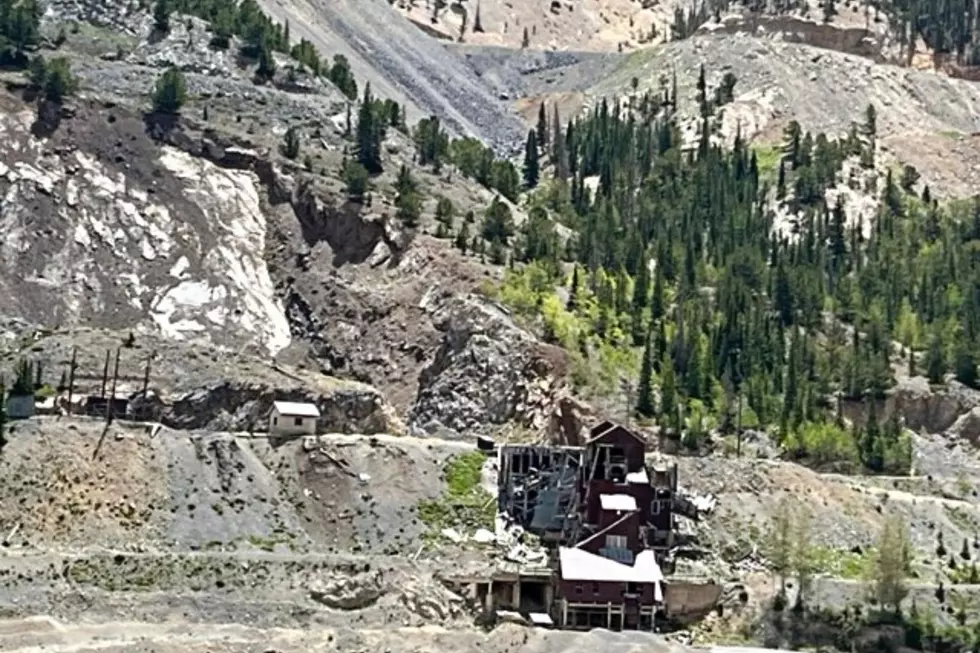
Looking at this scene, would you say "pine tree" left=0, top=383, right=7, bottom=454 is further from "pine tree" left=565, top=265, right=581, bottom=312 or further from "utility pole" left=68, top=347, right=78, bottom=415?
"pine tree" left=565, top=265, right=581, bottom=312

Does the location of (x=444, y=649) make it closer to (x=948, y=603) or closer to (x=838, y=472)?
(x=948, y=603)

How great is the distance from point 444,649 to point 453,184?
76389 millimetres

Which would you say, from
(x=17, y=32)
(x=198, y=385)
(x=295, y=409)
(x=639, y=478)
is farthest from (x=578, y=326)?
(x=17, y=32)

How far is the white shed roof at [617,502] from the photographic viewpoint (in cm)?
11919

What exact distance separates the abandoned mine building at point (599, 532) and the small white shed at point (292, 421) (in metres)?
11.6

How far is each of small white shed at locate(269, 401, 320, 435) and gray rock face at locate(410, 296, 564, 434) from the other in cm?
1457

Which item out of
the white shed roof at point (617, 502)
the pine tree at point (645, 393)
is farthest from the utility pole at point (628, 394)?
the white shed roof at point (617, 502)

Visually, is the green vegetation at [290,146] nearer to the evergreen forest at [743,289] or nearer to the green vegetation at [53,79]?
the evergreen forest at [743,289]

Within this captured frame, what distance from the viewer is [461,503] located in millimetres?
121125

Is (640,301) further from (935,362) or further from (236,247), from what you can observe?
(236,247)

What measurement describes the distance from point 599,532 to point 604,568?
11.2ft

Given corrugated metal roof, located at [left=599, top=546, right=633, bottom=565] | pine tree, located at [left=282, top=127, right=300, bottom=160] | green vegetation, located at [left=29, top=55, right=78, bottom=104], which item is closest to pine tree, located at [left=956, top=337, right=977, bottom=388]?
corrugated metal roof, located at [left=599, top=546, right=633, bottom=565]

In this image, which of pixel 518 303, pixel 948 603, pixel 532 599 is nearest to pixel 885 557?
pixel 948 603

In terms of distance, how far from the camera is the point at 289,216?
539ft
